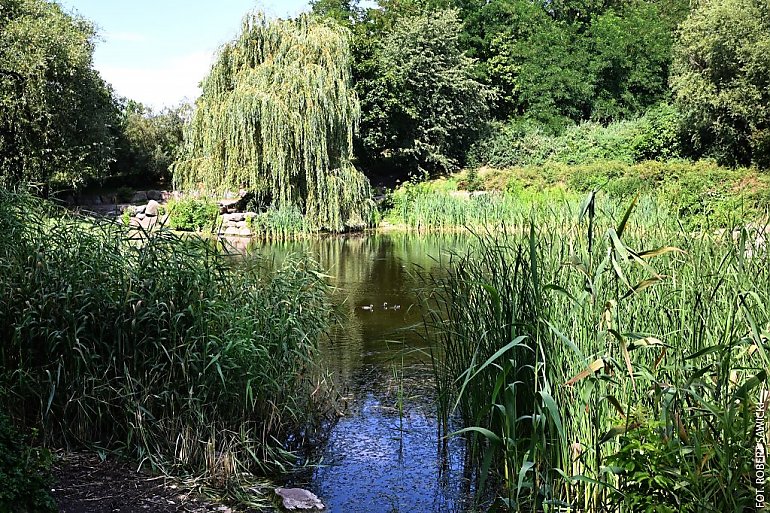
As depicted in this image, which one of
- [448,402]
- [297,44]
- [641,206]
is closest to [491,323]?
[448,402]

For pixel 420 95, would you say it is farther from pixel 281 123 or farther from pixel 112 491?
pixel 112 491

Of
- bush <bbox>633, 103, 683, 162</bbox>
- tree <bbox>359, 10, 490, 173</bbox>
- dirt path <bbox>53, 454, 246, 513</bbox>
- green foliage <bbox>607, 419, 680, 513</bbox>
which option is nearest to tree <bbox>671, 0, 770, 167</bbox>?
bush <bbox>633, 103, 683, 162</bbox>

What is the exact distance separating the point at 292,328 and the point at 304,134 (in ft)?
41.7

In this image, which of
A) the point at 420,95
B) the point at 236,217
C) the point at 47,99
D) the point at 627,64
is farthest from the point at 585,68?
the point at 47,99

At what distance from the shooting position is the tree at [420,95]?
80.7ft

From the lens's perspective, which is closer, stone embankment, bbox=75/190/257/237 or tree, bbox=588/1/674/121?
stone embankment, bbox=75/190/257/237

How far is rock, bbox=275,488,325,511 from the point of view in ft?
11.7

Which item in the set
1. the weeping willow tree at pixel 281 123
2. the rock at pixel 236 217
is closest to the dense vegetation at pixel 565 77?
the weeping willow tree at pixel 281 123

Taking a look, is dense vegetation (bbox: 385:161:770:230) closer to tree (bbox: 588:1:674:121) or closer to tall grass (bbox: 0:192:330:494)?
tree (bbox: 588:1:674:121)

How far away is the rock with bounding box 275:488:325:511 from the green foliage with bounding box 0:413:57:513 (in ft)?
4.61

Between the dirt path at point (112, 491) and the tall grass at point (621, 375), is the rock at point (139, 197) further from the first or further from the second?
the dirt path at point (112, 491)

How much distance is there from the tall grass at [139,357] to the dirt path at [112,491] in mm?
179

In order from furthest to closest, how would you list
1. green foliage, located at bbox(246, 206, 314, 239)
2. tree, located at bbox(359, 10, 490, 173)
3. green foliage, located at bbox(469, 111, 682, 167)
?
tree, located at bbox(359, 10, 490, 173)
green foliage, located at bbox(469, 111, 682, 167)
green foliage, located at bbox(246, 206, 314, 239)

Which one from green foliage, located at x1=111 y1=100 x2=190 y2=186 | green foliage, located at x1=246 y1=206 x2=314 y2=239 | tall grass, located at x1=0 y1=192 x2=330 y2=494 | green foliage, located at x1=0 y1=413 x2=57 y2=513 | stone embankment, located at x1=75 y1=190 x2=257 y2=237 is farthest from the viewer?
green foliage, located at x1=111 y1=100 x2=190 y2=186
